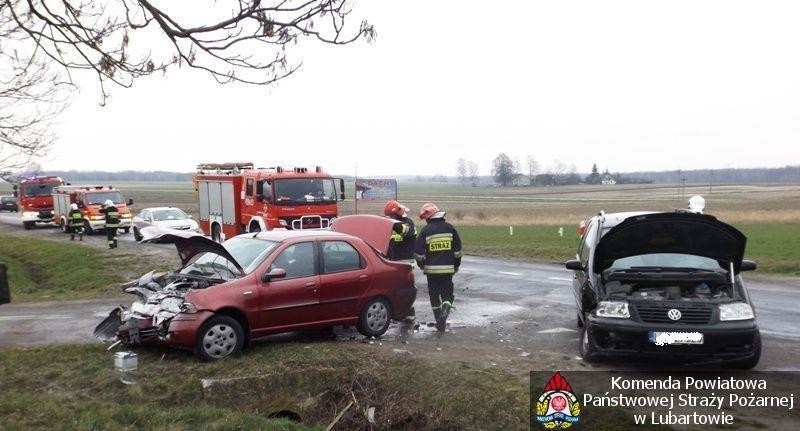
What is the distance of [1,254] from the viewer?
27.4 metres

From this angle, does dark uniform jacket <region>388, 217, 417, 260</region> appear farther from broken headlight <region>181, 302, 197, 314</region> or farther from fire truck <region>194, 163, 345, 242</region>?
fire truck <region>194, 163, 345, 242</region>

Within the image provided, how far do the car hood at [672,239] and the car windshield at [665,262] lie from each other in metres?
0.13

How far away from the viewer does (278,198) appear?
18531mm

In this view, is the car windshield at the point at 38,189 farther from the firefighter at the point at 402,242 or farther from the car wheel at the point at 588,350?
the car wheel at the point at 588,350

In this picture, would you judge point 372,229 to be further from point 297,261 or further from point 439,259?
point 297,261

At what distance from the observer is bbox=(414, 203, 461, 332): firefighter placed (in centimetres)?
979

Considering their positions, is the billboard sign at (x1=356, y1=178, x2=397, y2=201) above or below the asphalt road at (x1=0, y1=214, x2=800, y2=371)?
above

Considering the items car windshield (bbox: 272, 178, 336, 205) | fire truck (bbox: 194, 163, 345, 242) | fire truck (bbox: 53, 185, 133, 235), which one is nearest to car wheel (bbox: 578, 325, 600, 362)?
fire truck (bbox: 194, 163, 345, 242)

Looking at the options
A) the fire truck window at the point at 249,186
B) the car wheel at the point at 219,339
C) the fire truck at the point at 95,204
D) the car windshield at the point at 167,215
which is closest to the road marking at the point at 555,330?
the car wheel at the point at 219,339

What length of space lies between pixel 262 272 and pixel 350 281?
4.15ft

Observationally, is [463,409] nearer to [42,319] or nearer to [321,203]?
[42,319]

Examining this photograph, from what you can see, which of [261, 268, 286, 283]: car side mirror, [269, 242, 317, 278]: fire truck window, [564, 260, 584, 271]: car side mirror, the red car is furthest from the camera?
[564, 260, 584, 271]: car side mirror

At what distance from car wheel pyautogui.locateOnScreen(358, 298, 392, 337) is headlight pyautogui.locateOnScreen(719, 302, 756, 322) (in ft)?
13.7

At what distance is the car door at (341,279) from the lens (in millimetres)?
8781
